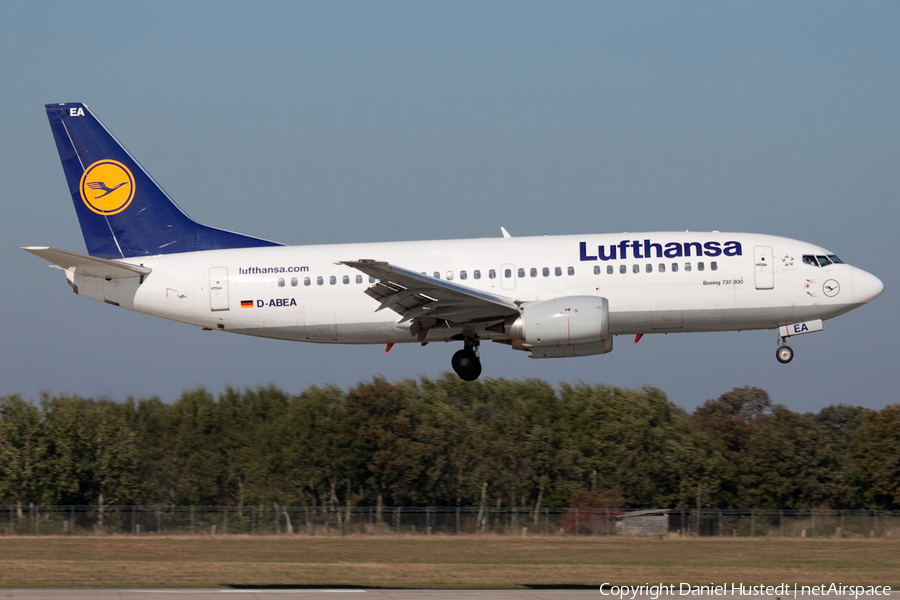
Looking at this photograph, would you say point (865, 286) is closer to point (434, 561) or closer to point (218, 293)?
point (434, 561)

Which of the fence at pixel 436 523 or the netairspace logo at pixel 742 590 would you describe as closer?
the netairspace logo at pixel 742 590

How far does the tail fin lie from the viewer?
115ft

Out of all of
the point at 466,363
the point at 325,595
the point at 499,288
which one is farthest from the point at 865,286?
the point at 325,595

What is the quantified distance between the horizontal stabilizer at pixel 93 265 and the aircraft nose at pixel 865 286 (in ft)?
69.5

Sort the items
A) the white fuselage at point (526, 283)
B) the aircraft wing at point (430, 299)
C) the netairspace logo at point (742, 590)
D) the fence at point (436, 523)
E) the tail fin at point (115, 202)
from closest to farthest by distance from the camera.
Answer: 1. the netairspace logo at point (742, 590)
2. the aircraft wing at point (430, 299)
3. the white fuselage at point (526, 283)
4. the tail fin at point (115, 202)
5. the fence at point (436, 523)

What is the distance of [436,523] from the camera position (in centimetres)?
5406

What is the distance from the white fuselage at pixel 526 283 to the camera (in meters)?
32.0

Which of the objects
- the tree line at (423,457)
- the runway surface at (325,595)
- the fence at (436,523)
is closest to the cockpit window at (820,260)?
the runway surface at (325,595)

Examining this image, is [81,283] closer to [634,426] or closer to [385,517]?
[385,517]

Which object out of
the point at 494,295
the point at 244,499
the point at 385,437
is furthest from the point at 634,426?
the point at 494,295

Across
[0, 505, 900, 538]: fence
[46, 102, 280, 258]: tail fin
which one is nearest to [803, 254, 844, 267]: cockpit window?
[46, 102, 280, 258]: tail fin

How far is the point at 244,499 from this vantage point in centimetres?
7262

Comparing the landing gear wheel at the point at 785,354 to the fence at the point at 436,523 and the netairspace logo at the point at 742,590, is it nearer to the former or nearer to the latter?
the netairspace logo at the point at 742,590

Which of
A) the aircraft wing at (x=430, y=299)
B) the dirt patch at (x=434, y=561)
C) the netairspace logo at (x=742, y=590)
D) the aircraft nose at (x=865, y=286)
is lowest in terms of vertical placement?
the dirt patch at (x=434, y=561)
